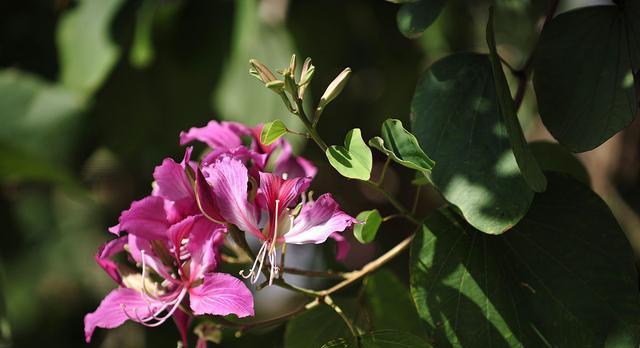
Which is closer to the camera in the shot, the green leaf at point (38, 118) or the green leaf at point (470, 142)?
the green leaf at point (470, 142)

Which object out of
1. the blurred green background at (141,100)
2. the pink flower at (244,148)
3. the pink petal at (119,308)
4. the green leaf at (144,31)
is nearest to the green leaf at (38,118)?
the blurred green background at (141,100)

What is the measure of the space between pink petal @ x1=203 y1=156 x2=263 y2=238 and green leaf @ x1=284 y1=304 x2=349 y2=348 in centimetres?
18

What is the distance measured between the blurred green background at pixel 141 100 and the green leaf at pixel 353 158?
1.49ft

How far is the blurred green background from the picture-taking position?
1.40m

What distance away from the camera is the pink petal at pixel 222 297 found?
1.97 feet

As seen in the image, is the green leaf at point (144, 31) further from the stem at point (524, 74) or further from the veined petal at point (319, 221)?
the veined petal at point (319, 221)

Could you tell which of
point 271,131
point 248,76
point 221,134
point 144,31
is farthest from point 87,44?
point 271,131

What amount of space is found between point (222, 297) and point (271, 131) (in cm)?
12

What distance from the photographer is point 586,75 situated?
691 mm

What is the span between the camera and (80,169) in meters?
1.47

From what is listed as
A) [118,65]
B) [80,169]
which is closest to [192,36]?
[118,65]

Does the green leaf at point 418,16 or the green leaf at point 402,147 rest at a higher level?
the green leaf at point 418,16

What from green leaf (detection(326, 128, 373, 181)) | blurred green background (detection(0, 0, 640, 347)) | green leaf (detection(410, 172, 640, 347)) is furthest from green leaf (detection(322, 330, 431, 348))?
blurred green background (detection(0, 0, 640, 347))

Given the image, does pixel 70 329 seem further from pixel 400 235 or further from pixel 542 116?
pixel 542 116
